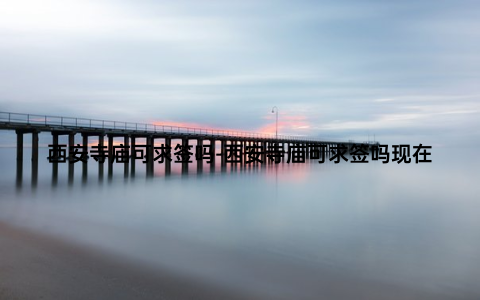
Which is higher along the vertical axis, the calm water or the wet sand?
the wet sand

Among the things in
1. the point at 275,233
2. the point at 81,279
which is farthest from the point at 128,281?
the point at 275,233

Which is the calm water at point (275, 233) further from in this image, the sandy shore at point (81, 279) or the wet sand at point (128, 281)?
the sandy shore at point (81, 279)

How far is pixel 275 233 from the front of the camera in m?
10.6

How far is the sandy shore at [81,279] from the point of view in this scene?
5.12 meters

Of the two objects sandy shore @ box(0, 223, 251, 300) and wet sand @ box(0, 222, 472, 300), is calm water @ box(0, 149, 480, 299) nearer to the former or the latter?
wet sand @ box(0, 222, 472, 300)

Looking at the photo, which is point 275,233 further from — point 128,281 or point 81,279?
point 81,279

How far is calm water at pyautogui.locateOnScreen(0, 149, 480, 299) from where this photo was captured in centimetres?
700

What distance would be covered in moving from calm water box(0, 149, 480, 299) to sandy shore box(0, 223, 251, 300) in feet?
1.87

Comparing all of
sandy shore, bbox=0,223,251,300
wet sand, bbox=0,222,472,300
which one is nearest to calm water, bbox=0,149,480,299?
wet sand, bbox=0,222,472,300

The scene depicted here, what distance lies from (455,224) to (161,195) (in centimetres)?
1243

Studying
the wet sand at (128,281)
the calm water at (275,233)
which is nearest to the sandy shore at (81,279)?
the wet sand at (128,281)

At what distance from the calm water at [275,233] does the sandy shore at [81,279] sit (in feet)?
1.87

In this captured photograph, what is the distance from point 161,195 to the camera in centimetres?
1881

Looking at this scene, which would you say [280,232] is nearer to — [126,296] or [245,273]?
[245,273]
